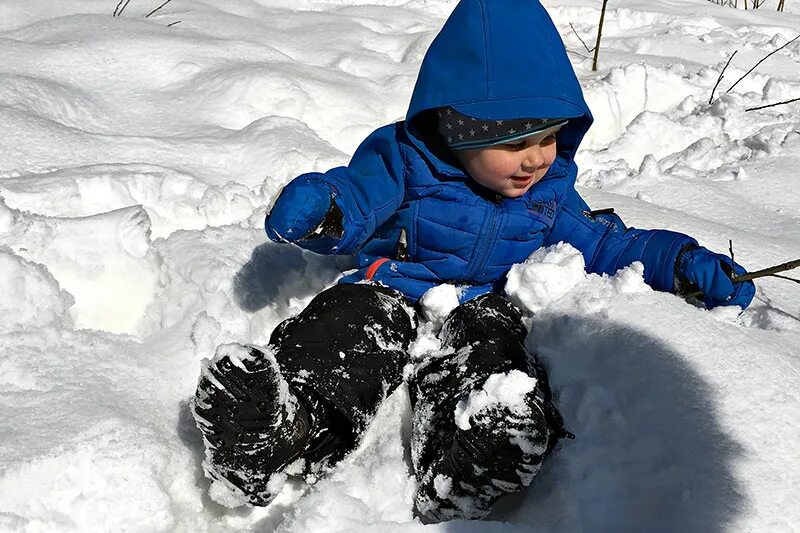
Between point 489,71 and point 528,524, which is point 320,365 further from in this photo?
point 489,71

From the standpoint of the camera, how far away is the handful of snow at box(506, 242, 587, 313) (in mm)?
1693

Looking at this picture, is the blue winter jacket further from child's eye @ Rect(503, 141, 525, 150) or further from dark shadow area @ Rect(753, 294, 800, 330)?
dark shadow area @ Rect(753, 294, 800, 330)

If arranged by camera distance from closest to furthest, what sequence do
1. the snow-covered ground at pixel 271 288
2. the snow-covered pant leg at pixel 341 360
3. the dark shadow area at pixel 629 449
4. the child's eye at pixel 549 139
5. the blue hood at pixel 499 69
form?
the dark shadow area at pixel 629 449 < the snow-covered ground at pixel 271 288 < the snow-covered pant leg at pixel 341 360 < the blue hood at pixel 499 69 < the child's eye at pixel 549 139

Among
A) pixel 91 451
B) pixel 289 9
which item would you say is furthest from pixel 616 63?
pixel 91 451

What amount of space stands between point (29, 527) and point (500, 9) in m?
1.42

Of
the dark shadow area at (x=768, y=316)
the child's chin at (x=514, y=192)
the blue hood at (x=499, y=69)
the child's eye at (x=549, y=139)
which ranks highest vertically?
the blue hood at (x=499, y=69)

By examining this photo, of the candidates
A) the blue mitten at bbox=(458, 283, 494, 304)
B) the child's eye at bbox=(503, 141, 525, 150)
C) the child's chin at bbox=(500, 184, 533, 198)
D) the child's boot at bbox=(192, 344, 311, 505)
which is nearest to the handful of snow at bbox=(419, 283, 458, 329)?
the blue mitten at bbox=(458, 283, 494, 304)

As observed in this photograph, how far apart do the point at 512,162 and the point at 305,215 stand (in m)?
0.51

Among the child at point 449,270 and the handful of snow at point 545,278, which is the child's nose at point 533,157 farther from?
the handful of snow at point 545,278

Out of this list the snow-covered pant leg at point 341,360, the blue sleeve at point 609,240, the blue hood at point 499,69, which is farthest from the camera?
the blue sleeve at point 609,240

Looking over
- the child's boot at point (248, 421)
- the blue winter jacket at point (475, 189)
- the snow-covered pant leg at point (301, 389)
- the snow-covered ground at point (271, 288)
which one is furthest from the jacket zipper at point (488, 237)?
the child's boot at point (248, 421)

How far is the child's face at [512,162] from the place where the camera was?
165 centimetres

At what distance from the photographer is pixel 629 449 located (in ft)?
4.34

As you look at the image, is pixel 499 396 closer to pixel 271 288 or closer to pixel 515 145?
pixel 515 145
